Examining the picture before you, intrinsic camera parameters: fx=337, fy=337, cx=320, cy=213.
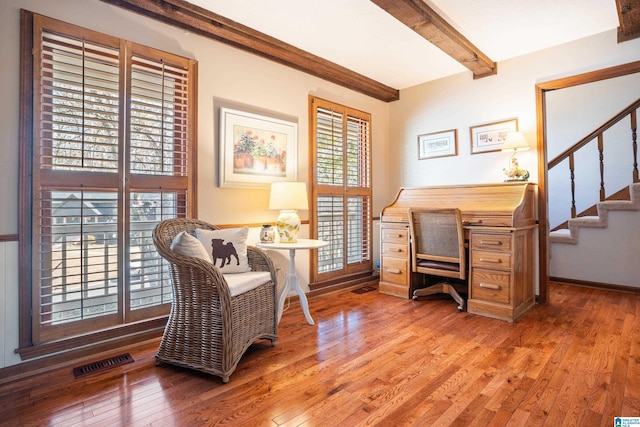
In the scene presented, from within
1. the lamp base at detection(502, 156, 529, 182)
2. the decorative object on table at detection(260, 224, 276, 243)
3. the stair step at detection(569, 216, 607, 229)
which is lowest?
the decorative object on table at detection(260, 224, 276, 243)

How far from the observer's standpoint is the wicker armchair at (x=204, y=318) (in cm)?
190

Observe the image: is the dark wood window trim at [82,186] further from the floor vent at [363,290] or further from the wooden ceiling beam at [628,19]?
the wooden ceiling beam at [628,19]

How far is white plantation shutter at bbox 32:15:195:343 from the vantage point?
205cm

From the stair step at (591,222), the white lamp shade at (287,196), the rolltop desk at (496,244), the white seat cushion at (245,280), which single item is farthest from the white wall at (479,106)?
the white seat cushion at (245,280)

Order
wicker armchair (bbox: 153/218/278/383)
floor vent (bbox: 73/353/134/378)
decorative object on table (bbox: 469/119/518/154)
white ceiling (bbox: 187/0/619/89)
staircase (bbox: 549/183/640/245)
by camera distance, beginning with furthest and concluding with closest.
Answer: staircase (bbox: 549/183/640/245)
decorative object on table (bbox: 469/119/518/154)
white ceiling (bbox: 187/0/619/89)
floor vent (bbox: 73/353/134/378)
wicker armchair (bbox: 153/218/278/383)

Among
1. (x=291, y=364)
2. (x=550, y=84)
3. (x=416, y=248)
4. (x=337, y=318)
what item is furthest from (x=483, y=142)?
(x=291, y=364)

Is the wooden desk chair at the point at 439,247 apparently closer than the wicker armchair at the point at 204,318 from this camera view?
No

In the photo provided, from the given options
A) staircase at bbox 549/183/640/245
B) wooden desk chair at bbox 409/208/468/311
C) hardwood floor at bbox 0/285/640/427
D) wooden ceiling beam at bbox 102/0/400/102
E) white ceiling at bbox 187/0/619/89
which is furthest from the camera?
staircase at bbox 549/183/640/245

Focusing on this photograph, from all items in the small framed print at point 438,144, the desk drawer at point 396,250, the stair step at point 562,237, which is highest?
the small framed print at point 438,144

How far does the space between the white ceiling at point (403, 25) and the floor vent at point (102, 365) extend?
2524mm

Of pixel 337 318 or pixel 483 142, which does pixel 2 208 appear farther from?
pixel 483 142

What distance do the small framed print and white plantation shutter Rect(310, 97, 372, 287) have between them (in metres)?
0.66

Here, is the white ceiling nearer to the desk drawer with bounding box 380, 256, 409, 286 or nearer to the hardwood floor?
the desk drawer with bounding box 380, 256, 409, 286

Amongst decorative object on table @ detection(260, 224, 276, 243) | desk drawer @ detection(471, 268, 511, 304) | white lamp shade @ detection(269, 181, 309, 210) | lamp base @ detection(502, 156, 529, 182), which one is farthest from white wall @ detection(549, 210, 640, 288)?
decorative object on table @ detection(260, 224, 276, 243)
